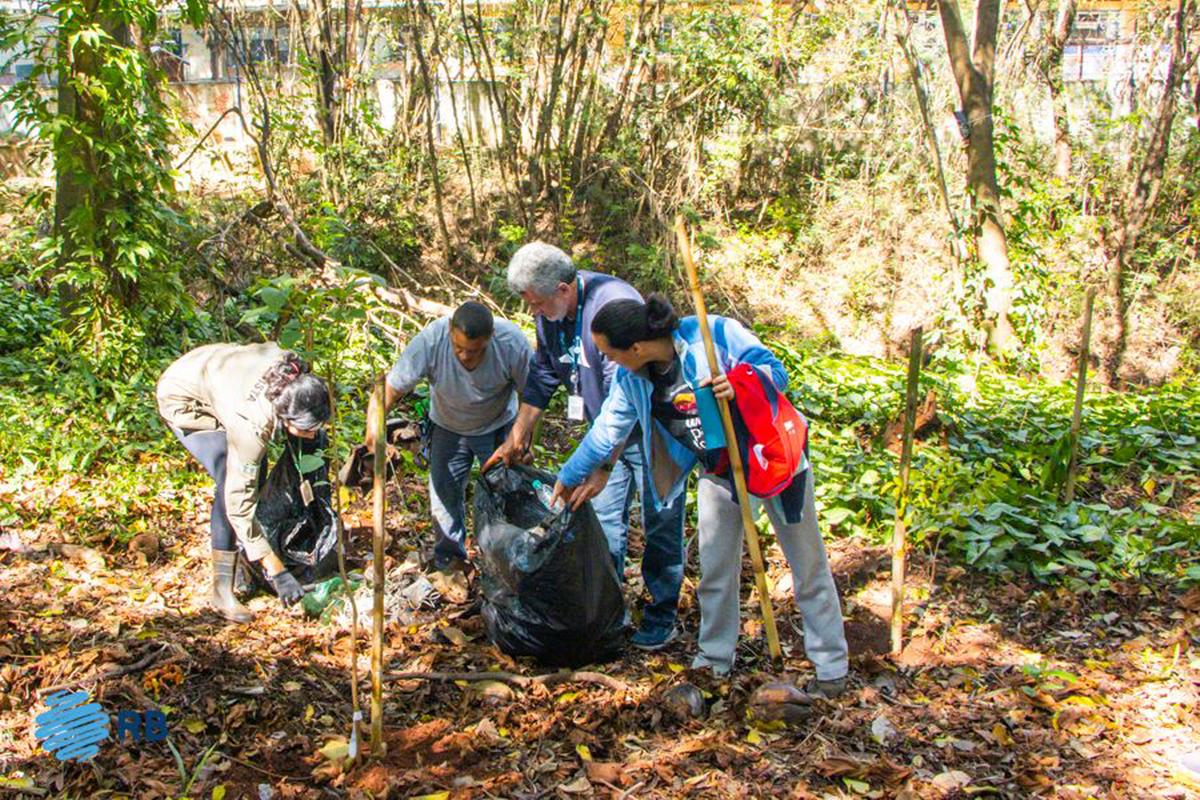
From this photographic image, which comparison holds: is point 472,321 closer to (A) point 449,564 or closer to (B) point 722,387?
(B) point 722,387

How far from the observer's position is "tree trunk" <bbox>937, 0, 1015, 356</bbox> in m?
9.13

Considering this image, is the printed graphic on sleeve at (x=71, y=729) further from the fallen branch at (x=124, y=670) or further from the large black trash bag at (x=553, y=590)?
the large black trash bag at (x=553, y=590)

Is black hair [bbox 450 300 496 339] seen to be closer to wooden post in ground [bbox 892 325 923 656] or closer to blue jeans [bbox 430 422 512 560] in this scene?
blue jeans [bbox 430 422 512 560]

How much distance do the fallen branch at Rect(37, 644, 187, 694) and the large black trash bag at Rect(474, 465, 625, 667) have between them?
1236 mm

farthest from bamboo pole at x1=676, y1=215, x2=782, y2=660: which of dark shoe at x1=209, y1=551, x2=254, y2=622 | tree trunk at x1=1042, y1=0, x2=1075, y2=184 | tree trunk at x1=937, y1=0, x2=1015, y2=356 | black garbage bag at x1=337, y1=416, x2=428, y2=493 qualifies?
tree trunk at x1=1042, y1=0, x2=1075, y2=184

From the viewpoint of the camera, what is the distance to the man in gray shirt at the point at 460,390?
13.1ft

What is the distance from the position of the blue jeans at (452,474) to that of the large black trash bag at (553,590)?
1.95ft

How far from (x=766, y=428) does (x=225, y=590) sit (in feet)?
8.39

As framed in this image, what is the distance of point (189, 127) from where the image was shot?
6266 millimetres

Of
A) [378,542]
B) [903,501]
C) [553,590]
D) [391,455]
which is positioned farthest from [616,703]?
[391,455]


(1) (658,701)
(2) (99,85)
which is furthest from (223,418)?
(2) (99,85)

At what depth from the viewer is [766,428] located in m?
3.12

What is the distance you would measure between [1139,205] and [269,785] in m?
12.7

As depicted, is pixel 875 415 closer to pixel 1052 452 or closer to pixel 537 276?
Result: pixel 1052 452
